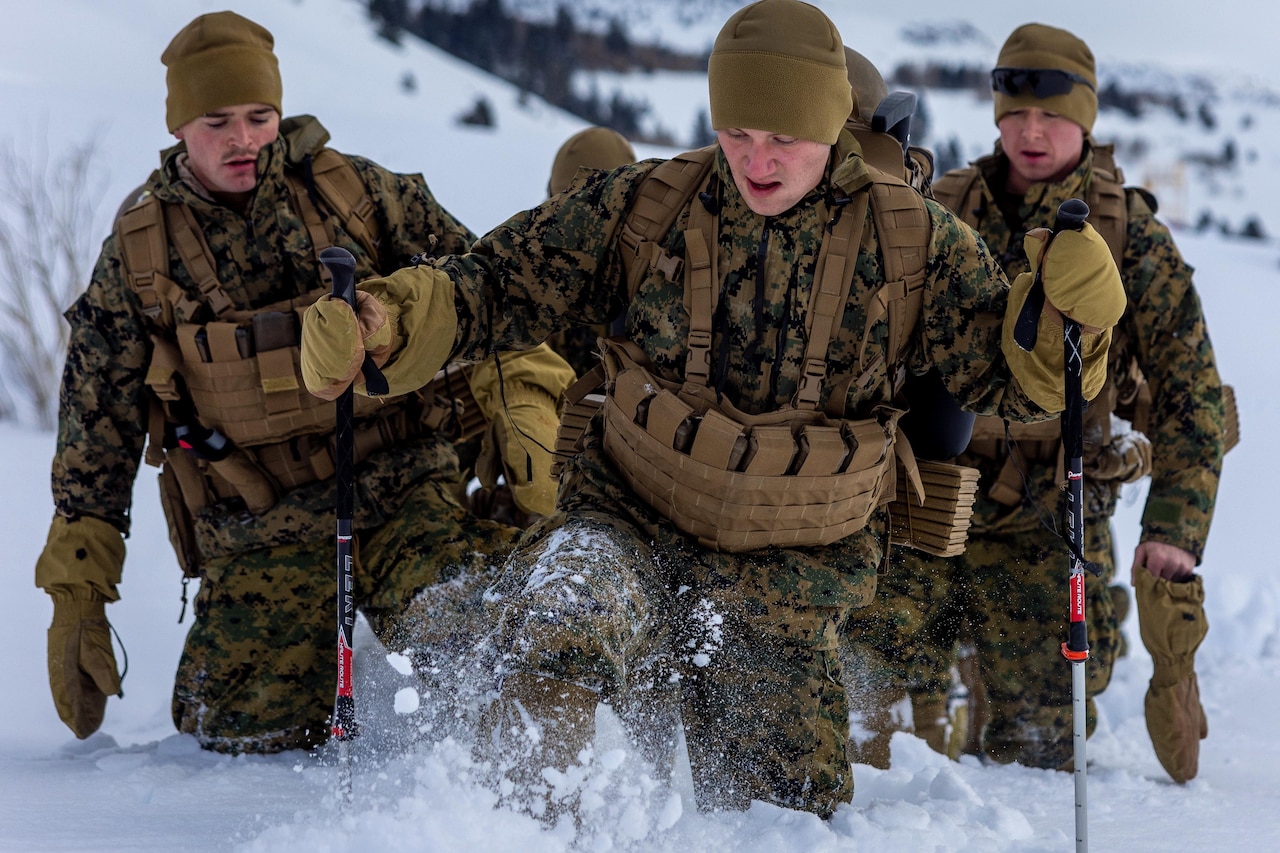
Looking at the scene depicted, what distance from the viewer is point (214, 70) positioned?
14.7ft

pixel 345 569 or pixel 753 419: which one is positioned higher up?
pixel 753 419

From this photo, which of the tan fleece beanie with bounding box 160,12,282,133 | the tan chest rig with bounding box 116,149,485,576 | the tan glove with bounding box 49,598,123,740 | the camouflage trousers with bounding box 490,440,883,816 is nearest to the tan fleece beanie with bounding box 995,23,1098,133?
the camouflage trousers with bounding box 490,440,883,816

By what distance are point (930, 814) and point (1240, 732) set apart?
2.65 meters

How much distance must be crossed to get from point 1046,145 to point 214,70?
3.19m

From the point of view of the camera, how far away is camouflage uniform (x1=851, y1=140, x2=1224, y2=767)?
15.5ft

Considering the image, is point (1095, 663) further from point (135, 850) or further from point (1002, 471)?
point (135, 850)

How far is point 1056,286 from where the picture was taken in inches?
122

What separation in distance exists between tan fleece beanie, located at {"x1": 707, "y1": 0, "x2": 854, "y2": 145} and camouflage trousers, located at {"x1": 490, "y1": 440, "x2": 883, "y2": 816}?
3.52 feet

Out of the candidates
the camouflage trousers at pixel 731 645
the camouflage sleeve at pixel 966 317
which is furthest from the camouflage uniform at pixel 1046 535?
the camouflage sleeve at pixel 966 317

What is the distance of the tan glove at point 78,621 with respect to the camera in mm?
4508

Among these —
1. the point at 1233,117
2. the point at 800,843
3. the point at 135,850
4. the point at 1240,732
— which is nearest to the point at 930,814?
the point at 800,843

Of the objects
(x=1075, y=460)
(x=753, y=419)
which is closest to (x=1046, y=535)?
(x=1075, y=460)

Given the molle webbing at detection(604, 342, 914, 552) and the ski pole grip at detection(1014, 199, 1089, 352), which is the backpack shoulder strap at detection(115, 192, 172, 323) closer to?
the molle webbing at detection(604, 342, 914, 552)

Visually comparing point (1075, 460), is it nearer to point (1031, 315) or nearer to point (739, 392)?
point (1031, 315)
